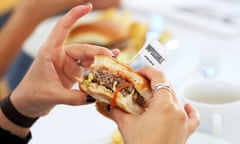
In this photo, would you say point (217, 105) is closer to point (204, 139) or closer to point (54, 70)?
point (204, 139)

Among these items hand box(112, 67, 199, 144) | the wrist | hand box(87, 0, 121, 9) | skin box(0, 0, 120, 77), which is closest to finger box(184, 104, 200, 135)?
hand box(112, 67, 199, 144)

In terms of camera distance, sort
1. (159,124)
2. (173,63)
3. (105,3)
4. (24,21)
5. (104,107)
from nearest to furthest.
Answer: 1. (159,124)
2. (104,107)
3. (173,63)
4. (24,21)
5. (105,3)

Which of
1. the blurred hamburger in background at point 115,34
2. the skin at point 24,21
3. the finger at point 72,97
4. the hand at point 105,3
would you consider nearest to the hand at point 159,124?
the finger at point 72,97

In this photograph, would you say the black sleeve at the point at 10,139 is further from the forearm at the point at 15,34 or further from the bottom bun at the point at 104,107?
the forearm at the point at 15,34

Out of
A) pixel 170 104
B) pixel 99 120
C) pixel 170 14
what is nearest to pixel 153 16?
pixel 170 14

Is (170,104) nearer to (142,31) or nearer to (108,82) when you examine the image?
(108,82)

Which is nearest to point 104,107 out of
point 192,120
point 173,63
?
point 192,120
